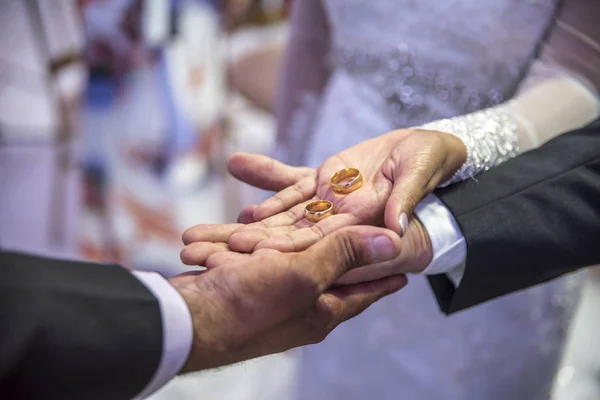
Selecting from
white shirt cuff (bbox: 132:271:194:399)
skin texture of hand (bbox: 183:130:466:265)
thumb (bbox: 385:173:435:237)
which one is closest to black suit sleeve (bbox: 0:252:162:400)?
white shirt cuff (bbox: 132:271:194:399)

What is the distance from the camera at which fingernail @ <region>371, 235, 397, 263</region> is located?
58 cm

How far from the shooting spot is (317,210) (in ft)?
2.23

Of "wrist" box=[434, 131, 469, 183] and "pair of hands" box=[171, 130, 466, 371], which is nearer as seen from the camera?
"pair of hands" box=[171, 130, 466, 371]

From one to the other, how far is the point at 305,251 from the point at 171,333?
141 millimetres

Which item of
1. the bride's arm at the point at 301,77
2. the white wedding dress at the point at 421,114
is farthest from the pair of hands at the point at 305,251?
the bride's arm at the point at 301,77

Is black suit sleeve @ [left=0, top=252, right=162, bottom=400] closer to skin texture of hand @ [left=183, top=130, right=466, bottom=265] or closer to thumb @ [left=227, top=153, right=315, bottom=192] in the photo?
skin texture of hand @ [left=183, top=130, right=466, bottom=265]

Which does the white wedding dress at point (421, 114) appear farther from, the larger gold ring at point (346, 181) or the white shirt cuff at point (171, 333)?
the white shirt cuff at point (171, 333)

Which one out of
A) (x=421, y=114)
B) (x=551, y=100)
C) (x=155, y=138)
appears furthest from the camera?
(x=155, y=138)

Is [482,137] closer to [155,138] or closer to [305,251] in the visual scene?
[305,251]

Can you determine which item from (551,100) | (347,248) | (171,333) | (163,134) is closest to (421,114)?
(551,100)

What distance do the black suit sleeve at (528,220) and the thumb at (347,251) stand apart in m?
0.14

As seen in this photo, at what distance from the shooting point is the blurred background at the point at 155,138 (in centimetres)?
159

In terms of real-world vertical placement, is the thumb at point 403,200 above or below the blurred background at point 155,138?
above

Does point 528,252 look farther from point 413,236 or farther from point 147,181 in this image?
point 147,181
